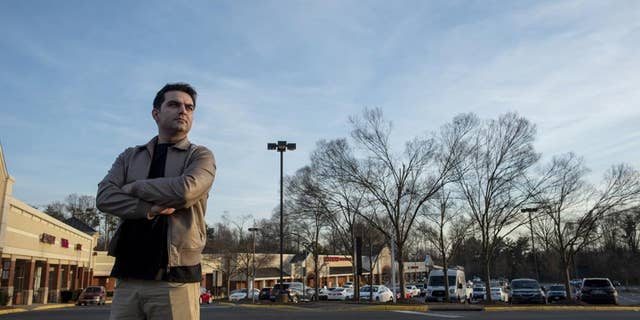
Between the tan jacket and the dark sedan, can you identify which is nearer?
the tan jacket

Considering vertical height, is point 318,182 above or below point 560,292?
above

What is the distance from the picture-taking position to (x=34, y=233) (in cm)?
3231

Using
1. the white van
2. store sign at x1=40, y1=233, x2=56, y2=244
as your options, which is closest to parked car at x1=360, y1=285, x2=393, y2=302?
the white van

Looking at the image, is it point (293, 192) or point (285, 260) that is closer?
point (293, 192)

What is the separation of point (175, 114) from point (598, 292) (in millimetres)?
34273

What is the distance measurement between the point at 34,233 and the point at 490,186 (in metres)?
29.7

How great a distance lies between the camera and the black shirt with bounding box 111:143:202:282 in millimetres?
2895

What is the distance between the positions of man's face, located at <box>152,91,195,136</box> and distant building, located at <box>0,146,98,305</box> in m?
28.7

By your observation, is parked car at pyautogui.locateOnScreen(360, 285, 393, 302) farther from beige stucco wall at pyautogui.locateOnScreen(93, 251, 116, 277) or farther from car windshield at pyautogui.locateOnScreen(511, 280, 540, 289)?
beige stucco wall at pyautogui.locateOnScreen(93, 251, 116, 277)

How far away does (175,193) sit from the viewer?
2.93 meters

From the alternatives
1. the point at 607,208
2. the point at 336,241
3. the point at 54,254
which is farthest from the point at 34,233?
the point at 607,208

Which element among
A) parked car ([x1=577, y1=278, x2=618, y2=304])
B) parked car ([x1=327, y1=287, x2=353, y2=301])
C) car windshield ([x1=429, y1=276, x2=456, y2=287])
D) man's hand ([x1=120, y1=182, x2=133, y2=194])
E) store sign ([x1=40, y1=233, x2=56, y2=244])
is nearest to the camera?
man's hand ([x1=120, y1=182, x2=133, y2=194])

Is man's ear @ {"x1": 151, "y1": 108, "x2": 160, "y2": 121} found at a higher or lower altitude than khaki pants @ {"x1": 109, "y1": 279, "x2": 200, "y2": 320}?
higher

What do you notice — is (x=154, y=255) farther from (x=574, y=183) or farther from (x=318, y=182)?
(x=574, y=183)
